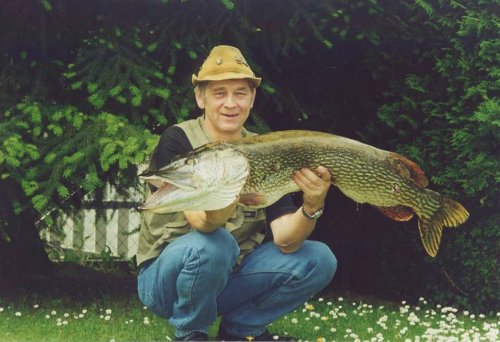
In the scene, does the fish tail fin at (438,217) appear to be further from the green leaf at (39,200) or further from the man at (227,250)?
the green leaf at (39,200)

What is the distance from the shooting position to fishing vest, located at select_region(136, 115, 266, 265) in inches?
130

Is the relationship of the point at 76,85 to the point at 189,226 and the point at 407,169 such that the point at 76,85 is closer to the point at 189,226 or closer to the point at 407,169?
the point at 189,226

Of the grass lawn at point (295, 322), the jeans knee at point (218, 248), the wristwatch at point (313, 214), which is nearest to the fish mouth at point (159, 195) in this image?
the jeans knee at point (218, 248)

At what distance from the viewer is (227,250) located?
3.16m

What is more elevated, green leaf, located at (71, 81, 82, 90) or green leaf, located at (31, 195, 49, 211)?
green leaf, located at (71, 81, 82, 90)

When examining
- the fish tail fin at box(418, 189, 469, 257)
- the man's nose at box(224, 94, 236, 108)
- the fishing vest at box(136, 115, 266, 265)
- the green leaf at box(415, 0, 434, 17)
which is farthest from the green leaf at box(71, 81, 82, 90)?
the fish tail fin at box(418, 189, 469, 257)

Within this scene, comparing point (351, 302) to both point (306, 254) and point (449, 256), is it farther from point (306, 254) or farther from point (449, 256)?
point (306, 254)

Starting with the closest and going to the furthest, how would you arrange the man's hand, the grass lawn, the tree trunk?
the man's hand, the grass lawn, the tree trunk

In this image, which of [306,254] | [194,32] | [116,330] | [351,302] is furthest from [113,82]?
[351,302]

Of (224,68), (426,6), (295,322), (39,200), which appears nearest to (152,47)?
(39,200)

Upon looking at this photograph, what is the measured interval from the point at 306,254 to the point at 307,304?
66.6 inches

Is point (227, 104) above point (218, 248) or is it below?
above

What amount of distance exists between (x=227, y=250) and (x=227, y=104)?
0.61 metres

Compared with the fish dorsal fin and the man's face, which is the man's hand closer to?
the fish dorsal fin
